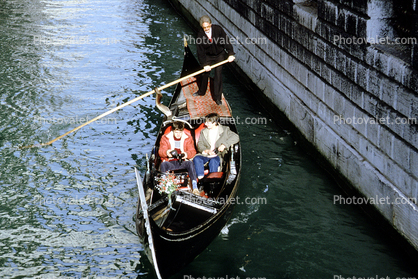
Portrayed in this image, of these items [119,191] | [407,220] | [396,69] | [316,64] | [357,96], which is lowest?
[119,191]

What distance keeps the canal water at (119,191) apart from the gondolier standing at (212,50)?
3.02ft

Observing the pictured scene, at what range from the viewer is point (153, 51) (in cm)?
1205

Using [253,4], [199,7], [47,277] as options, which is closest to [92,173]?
[47,277]

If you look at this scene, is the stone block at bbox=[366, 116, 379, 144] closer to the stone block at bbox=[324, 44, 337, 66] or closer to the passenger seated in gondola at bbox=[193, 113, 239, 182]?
the stone block at bbox=[324, 44, 337, 66]

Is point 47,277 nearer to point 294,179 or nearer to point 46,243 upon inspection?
point 46,243

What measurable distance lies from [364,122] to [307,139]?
1.63 m

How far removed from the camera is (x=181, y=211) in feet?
16.0

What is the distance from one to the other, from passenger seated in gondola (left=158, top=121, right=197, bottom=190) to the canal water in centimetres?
70

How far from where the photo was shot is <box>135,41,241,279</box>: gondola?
430cm

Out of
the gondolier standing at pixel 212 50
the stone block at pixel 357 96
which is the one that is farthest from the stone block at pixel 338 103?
the gondolier standing at pixel 212 50

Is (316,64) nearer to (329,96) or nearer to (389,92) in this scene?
(329,96)

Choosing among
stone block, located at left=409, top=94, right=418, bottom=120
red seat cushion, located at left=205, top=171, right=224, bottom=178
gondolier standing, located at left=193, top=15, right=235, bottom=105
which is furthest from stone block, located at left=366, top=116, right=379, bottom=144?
gondolier standing, located at left=193, top=15, right=235, bottom=105

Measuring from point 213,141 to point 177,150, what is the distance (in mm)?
446

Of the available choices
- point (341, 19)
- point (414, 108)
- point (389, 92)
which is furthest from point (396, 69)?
point (341, 19)
